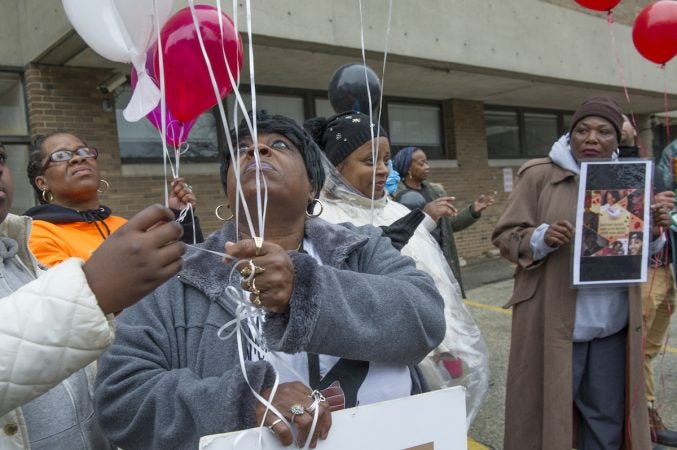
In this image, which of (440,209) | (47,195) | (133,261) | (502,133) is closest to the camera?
(133,261)

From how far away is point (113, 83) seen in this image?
19.9ft

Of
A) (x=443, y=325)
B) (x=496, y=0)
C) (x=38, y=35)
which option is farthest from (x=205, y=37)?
(x=496, y=0)

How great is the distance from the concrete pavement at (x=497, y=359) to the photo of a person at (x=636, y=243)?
152cm

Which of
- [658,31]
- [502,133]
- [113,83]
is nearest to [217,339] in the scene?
[658,31]

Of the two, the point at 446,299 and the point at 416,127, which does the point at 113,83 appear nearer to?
the point at 446,299

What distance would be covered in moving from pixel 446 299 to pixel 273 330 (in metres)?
1.56

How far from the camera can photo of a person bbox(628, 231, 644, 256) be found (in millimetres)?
2477

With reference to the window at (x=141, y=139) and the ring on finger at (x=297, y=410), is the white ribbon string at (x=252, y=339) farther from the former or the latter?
the window at (x=141, y=139)

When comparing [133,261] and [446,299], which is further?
[446,299]

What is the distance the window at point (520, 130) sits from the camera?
11.1 meters

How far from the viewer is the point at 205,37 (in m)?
1.44

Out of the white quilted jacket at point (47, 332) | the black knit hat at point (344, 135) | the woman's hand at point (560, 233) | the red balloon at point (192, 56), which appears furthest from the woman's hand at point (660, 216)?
the white quilted jacket at point (47, 332)

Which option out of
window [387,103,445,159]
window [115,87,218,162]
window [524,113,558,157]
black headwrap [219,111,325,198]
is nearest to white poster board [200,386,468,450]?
black headwrap [219,111,325,198]

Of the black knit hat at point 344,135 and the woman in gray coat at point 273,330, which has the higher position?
the black knit hat at point 344,135
